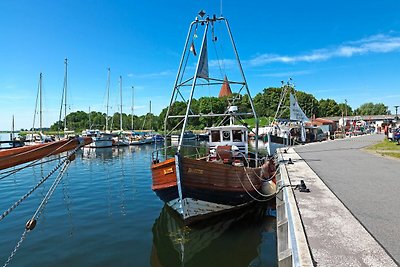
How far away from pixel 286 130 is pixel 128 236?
29.7m

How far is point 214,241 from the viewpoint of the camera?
965 centimetres

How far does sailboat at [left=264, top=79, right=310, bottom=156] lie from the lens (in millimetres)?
27864

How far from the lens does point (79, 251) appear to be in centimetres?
885

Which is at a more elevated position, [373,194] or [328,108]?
[328,108]

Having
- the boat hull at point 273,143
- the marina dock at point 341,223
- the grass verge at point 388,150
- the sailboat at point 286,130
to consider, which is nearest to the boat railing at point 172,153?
the marina dock at point 341,223

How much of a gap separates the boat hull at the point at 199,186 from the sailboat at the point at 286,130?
17.2 meters

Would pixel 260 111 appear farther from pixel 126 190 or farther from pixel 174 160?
pixel 174 160

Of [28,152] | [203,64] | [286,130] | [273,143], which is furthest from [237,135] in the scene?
[286,130]

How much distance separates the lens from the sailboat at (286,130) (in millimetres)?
27864

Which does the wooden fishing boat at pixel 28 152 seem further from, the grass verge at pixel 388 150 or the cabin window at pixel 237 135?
the grass verge at pixel 388 150

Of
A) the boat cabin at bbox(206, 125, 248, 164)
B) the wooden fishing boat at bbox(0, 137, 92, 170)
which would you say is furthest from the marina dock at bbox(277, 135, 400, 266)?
the wooden fishing boat at bbox(0, 137, 92, 170)

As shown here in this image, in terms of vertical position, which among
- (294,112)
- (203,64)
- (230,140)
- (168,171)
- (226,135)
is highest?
(203,64)

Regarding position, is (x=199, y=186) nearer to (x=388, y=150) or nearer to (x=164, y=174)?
(x=164, y=174)

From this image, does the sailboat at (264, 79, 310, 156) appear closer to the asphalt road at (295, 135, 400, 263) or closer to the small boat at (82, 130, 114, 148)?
the asphalt road at (295, 135, 400, 263)
